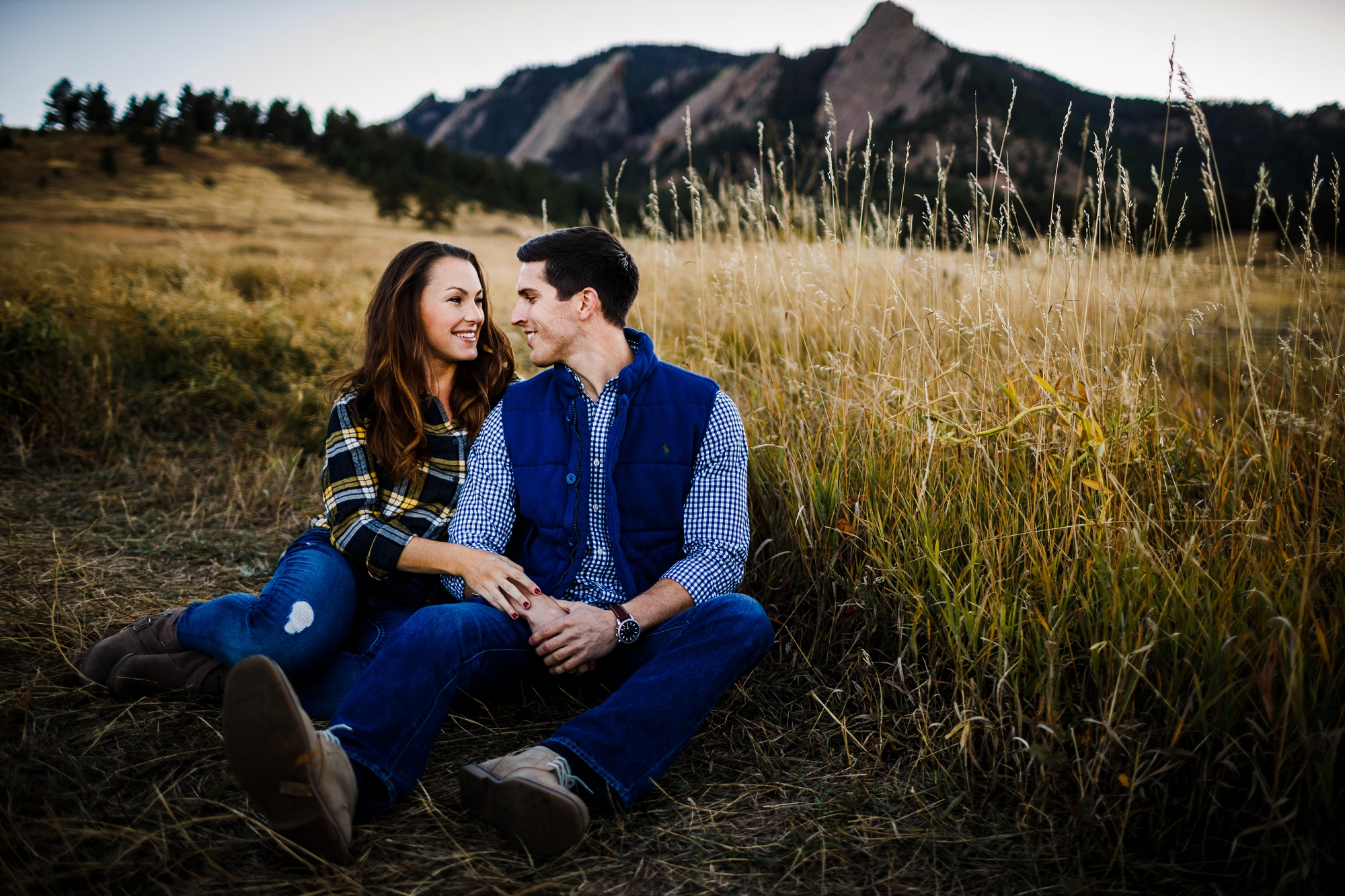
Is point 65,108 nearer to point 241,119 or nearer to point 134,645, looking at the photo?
point 241,119

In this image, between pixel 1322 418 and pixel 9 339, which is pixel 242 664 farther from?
pixel 9 339

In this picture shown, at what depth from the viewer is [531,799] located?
1293mm

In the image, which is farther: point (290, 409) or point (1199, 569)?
point (290, 409)

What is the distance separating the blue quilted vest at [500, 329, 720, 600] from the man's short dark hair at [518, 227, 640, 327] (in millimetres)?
252

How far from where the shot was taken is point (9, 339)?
4.05 metres

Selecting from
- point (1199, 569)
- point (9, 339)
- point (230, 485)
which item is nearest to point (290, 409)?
point (230, 485)

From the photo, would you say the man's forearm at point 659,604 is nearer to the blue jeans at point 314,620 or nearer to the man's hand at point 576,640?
the man's hand at point 576,640

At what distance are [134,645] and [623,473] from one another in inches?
60.6

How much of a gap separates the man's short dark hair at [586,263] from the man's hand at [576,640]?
0.94m

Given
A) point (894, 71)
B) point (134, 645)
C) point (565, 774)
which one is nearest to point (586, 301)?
point (565, 774)

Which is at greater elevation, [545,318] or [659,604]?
[545,318]

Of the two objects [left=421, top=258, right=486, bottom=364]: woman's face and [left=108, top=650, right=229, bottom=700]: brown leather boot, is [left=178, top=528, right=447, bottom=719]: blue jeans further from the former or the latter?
[left=421, top=258, right=486, bottom=364]: woman's face

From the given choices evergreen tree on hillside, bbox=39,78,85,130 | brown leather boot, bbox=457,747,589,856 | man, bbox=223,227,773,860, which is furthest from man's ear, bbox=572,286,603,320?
evergreen tree on hillside, bbox=39,78,85,130

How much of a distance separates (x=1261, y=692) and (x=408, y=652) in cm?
169
